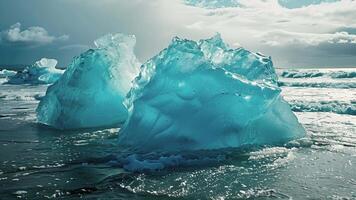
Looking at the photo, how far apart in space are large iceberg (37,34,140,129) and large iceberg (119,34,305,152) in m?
2.93

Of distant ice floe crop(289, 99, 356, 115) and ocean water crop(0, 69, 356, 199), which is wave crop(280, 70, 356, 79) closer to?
distant ice floe crop(289, 99, 356, 115)

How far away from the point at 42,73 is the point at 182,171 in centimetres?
3185

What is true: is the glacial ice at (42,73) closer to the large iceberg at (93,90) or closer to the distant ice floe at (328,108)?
the large iceberg at (93,90)

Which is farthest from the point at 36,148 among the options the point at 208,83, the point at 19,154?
the point at 208,83

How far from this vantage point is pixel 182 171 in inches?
259

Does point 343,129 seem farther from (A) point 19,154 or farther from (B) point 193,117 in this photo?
(A) point 19,154

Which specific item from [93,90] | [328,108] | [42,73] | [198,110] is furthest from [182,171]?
[42,73]

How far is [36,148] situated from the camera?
27.9 feet

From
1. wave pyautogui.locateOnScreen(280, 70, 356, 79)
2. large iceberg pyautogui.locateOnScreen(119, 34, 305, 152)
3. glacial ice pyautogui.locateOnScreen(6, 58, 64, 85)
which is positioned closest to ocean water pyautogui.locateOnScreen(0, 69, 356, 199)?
large iceberg pyautogui.locateOnScreen(119, 34, 305, 152)

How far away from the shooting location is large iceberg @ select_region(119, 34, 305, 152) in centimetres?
866

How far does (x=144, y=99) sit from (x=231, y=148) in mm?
2206

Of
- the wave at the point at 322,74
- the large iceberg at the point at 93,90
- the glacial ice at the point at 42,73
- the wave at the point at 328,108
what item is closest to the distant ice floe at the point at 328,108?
the wave at the point at 328,108

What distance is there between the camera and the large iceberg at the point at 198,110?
8.66 m

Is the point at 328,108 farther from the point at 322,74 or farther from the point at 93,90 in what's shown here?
the point at 322,74
